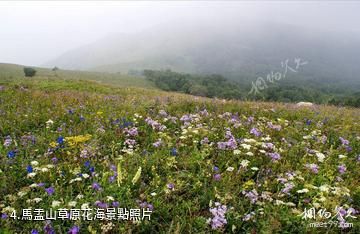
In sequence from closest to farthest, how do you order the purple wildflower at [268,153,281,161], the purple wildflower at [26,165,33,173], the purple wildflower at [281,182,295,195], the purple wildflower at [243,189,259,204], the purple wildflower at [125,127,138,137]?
the purple wildflower at [243,189,259,204]
the purple wildflower at [281,182,295,195]
the purple wildflower at [26,165,33,173]
the purple wildflower at [268,153,281,161]
the purple wildflower at [125,127,138,137]

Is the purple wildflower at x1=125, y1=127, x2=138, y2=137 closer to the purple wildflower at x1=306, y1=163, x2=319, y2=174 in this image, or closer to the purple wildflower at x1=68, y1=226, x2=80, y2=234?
the purple wildflower at x1=68, y1=226, x2=80, y2=234

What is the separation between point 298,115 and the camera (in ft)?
26.6

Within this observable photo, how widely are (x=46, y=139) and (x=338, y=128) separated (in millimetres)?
6641

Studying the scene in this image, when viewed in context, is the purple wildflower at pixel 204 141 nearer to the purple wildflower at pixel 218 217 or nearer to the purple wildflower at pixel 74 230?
the purple wildflower at pixel 218 217

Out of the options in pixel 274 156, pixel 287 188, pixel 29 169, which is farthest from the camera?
pixel 274 156

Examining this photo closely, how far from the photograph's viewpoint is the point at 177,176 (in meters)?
4.22

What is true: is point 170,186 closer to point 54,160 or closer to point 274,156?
point 274,156

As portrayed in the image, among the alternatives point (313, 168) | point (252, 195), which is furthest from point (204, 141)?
point (313, 168)

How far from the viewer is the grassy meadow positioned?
132 inches

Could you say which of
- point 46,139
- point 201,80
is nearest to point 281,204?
point 46,139

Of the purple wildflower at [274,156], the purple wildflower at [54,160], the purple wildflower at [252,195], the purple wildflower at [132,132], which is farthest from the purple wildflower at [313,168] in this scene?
the purple wildflower at [54,160]

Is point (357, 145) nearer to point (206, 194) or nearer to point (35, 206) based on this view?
point (206, 194)

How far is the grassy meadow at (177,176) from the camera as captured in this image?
3344mm

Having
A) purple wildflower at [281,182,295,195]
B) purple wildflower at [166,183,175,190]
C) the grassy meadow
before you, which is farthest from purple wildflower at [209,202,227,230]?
purple wildflower at [281,182,295,195]
